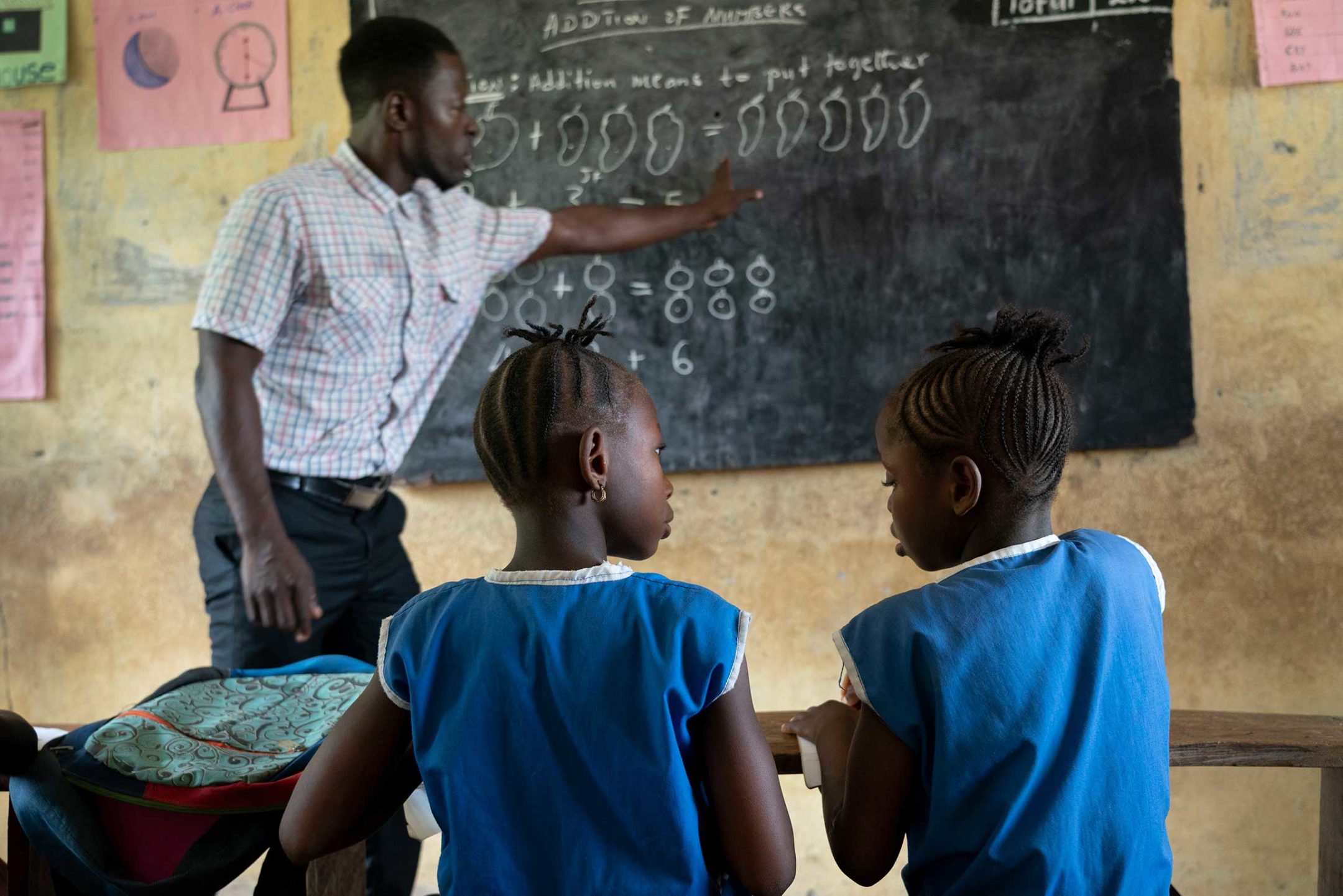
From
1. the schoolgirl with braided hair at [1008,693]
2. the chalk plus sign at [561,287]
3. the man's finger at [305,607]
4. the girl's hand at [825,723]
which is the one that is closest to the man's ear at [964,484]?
the schoolgirl with braided hair at [1008,693]

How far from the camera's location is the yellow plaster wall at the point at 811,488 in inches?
108

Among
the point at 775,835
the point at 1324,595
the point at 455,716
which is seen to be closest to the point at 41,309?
the point at 455,716

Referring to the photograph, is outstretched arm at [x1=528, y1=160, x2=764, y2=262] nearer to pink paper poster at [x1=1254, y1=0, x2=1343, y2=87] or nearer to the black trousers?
the black trousers

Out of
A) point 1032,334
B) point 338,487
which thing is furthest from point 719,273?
point 1032,334

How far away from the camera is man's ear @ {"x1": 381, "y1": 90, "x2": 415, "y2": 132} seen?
2.41 metres

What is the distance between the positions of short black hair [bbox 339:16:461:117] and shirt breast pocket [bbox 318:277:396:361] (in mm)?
417

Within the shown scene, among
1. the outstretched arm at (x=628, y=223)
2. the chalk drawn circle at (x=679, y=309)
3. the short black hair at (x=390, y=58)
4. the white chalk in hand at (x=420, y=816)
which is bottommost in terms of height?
the white chalk in hand at (x=420, y=816)

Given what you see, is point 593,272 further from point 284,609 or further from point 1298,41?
point 1298,41

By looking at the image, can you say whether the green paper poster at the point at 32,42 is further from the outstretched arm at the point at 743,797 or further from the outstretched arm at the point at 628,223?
the outstretched arm at the point at 743,797

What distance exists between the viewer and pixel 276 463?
227 cm

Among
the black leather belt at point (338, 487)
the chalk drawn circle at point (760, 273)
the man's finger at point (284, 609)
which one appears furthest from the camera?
the chalk drawn circle at point (760, 273)

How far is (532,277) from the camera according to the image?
2.94 meters

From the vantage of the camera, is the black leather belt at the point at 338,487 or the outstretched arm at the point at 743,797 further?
the black leather belt at the point at 338,487

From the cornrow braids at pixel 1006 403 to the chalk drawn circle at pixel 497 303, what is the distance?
1.79 metres
